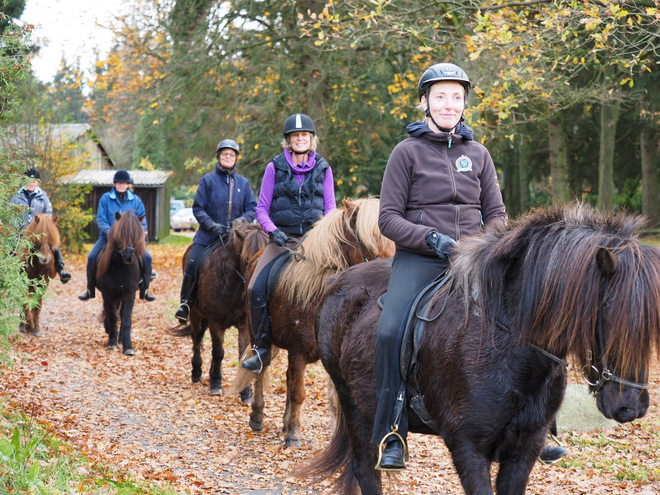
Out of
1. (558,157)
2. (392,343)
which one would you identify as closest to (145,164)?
(558,157)

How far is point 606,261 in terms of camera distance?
3.28m

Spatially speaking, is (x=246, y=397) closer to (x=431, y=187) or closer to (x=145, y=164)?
(x=431, y=187)

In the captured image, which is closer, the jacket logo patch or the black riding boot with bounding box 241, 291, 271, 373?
the jacket logo patch

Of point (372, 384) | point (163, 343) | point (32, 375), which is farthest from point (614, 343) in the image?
point (163, 343)

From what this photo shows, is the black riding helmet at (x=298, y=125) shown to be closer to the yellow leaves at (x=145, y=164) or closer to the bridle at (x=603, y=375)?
the bridle at (x=603, y=375)

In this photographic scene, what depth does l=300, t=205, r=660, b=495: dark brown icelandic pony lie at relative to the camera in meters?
3.23

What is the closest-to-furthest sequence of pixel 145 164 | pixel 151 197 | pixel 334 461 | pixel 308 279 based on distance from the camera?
pixel 334 461 → pixel 308 279 → pixel 151 197 → pixel 145 164

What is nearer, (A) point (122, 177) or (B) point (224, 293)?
(B) point (224, 293)

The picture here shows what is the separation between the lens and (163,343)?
13875mm

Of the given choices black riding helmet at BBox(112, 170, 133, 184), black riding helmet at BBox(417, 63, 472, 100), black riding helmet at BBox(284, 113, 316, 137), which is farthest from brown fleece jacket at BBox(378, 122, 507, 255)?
black riding helmet at BBox(112, 170, 133, 184)

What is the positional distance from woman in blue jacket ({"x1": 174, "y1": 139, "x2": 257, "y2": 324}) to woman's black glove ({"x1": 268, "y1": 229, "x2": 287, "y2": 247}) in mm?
2544

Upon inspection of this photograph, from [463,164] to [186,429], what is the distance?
4842mm

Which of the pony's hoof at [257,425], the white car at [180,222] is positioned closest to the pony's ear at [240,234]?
the pony's hoof at [257,425]

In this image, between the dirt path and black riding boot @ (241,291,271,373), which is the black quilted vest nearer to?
black riding boot @ (241,291,271,373)
